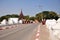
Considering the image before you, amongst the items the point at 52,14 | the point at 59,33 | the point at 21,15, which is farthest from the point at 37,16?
the point at 59,33

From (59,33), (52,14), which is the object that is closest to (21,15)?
(52,14)

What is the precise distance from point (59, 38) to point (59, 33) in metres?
0.30

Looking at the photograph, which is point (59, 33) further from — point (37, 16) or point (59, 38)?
point (37, 16)

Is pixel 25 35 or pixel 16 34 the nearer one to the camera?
pixel 25 35

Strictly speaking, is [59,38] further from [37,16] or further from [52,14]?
[37,16]

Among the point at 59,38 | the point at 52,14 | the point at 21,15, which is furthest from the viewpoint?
the point at 52,14

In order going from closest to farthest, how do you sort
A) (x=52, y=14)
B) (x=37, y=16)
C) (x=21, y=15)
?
(x=21, y=15)
(x=52, y=14)
(x=37, y=16)

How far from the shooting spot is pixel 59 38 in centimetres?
877

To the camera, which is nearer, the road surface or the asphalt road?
the road surface

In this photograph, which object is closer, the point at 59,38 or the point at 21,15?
the point at 59,38

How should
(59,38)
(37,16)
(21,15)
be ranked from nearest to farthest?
1. (59,38)
2. (21,15)
3. (37,16)

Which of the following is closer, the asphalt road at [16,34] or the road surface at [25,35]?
the road surface at [25,35]

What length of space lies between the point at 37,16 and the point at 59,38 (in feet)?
627

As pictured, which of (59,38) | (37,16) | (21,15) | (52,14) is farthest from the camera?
(37,16)
